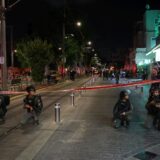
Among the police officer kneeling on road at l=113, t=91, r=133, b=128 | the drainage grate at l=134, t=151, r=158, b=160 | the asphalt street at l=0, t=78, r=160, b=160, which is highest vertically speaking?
the police officer kneeling on road at l=113, t=91, r=133, b=128

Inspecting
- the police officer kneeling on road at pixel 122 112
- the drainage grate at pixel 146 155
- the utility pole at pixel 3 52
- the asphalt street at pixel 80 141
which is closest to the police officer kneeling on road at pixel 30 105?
the asphalt street at pixel 80 141

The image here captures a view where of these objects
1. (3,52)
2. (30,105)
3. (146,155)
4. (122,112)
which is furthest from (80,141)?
(3,52)

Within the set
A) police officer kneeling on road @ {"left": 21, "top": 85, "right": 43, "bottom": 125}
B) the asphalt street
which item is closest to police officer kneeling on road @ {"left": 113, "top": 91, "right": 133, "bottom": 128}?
the asphalt street

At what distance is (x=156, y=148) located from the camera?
10.4 metres

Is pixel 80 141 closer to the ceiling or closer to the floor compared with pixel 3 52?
closer to the floor

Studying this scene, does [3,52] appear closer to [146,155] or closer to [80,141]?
[80,141]

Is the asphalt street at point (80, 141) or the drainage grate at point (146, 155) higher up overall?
the asphalt street at point (80, 141)

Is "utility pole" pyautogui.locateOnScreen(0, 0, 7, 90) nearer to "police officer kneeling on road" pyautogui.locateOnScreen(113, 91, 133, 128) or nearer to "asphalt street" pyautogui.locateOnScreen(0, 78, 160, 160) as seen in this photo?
"asphalt street" pyautogui.locateOnScreen(0, 78, 160, 160)

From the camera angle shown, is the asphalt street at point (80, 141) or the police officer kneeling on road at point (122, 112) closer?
the asphalt street at point (80, 141)

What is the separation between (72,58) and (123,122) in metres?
69.3

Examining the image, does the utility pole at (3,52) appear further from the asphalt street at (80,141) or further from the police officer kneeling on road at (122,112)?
the police officer kneeling on road at (122,112)

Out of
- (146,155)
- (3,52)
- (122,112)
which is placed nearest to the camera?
(146,155)

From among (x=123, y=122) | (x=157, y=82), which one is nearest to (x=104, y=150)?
(x=123, y=122)

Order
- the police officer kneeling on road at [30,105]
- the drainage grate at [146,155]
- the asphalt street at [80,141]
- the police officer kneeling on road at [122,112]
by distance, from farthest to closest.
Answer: the police officer kneeling on road at [30,105] → the police officer kneeling on road at [122,112] → the asphalt street at [80,141] → the drainage grate at [146,155]
